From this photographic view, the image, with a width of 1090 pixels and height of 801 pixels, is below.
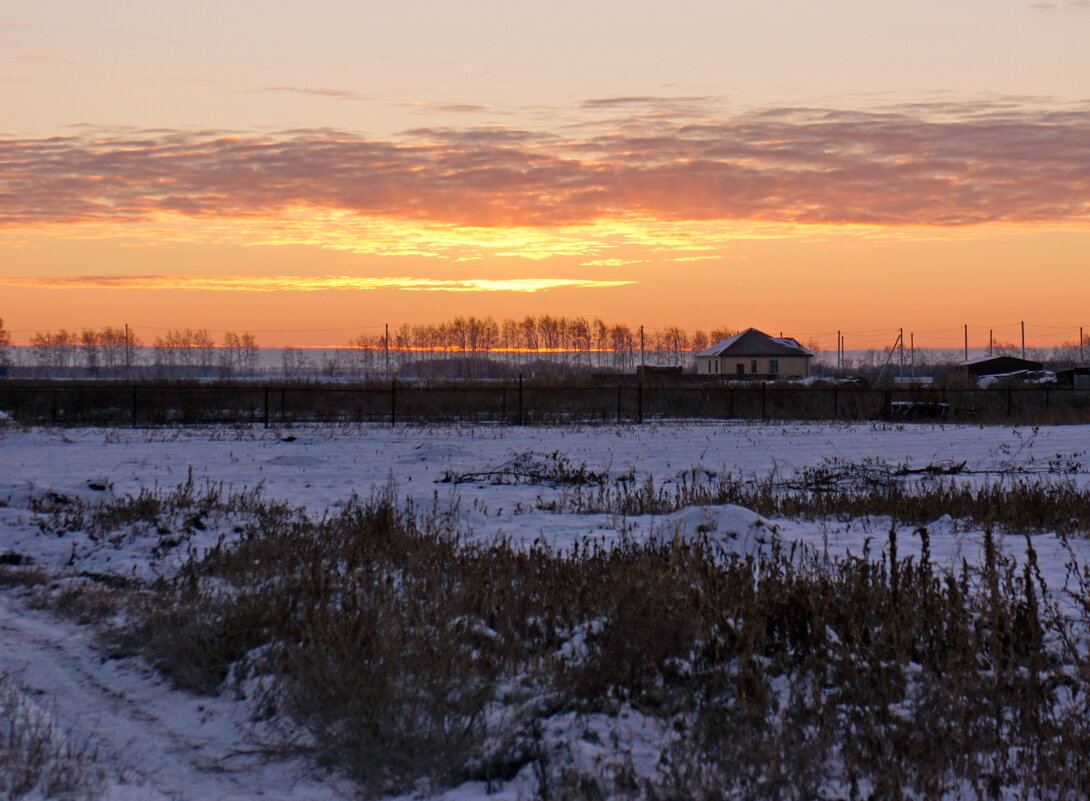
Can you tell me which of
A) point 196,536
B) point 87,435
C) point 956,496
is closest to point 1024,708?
point 196,536

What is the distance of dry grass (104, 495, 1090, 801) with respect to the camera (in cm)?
434

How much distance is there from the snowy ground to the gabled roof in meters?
73.3

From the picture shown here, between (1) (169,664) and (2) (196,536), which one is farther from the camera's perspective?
(2) (196,536)

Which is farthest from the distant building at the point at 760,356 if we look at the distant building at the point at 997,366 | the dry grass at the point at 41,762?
the dry grass at the point at 41,762

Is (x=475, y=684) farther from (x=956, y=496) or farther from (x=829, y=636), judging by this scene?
(x=956, y=496)

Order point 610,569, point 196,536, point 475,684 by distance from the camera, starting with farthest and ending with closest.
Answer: point 196,536 < point 610,569 < point 475,684

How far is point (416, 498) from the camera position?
13.5m

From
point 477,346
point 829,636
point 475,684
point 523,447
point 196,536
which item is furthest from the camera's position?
point 477,346

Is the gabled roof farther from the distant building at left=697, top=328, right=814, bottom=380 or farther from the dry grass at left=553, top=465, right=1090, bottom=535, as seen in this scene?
the dry grass at left=553, top=465, right=1090, bottom=535

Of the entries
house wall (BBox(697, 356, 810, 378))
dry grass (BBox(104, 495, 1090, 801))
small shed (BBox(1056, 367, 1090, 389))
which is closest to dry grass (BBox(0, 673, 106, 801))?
dry grass (BBox(104, 495, 1090, 801))

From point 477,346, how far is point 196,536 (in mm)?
181329

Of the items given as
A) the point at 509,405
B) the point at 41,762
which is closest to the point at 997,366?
the point at 509,405

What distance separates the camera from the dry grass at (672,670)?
171 inches

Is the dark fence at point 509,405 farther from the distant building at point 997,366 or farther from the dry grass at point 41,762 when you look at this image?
the distant building at point 997,366
